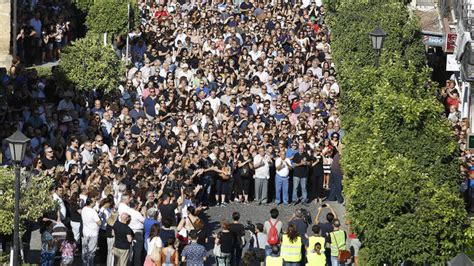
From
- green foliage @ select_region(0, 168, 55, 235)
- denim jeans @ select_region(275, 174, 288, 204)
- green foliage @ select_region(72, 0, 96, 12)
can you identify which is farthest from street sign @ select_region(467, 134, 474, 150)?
green foliage @ select_region(72, 0, 96, 12)

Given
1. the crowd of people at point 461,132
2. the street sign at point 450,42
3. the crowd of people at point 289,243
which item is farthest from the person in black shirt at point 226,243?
the street sign at point 450,42

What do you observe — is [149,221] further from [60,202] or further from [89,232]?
[60,202]

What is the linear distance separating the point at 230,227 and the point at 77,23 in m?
17.8

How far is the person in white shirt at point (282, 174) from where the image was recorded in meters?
38.2

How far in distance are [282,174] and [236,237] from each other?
5.24 m

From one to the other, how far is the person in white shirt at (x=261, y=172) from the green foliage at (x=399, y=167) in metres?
1.91

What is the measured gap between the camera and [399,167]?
31.3 metres

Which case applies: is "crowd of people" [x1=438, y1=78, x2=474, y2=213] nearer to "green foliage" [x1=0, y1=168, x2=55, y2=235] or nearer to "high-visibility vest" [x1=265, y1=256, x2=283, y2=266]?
"high-visibility vest" [x1=265, y1=256, x2=283, y2=266]

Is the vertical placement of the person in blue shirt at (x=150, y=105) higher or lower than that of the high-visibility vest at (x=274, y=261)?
higher

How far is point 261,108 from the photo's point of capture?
139 feet

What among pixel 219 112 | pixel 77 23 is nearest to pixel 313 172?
pixel 219 112

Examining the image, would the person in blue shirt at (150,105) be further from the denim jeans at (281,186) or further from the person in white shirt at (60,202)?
the person in white shirt at (60,202)

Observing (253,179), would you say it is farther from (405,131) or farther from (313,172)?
(405,131)

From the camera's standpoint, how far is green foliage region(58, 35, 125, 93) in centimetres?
4241
